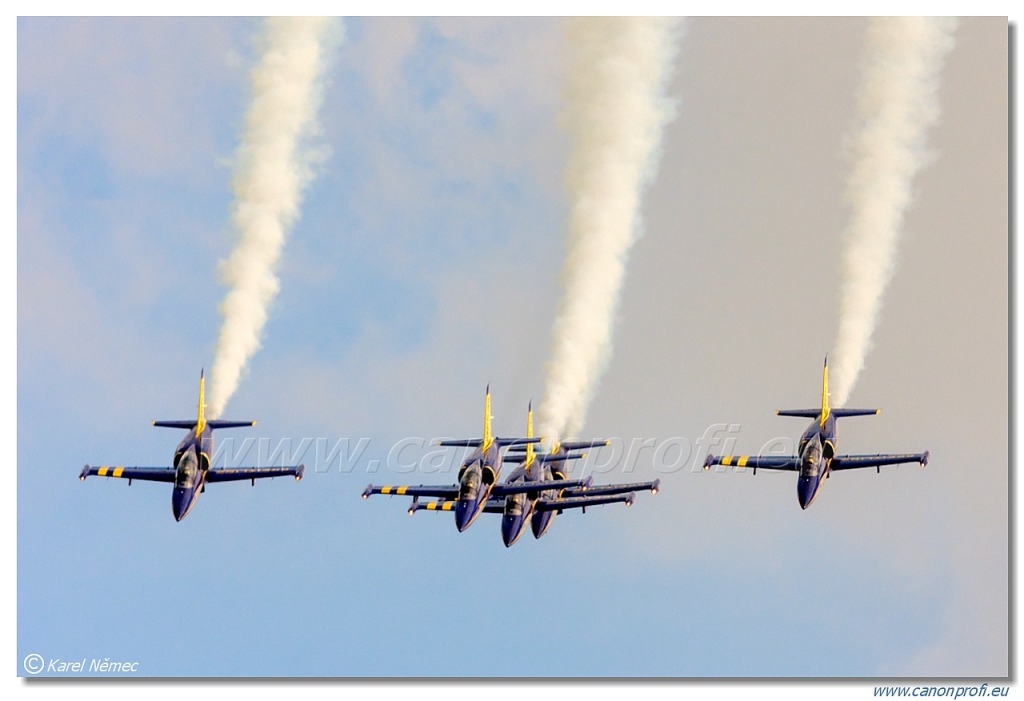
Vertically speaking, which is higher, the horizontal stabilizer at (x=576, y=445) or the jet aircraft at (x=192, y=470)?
the horizontal stabilizer at (x=576, y=445)

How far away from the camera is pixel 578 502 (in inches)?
3853

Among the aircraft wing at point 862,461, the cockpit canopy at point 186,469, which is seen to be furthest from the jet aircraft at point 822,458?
the cockpit canopy at point 186,469

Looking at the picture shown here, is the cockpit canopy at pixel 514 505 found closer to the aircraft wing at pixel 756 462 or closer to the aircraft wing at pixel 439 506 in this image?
the aircraft wing at pixel 439 506

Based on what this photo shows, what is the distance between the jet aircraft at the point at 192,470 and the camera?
3538 inches

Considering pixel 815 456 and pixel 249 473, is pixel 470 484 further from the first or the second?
pixel 815 456

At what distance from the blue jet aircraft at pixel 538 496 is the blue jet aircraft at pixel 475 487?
0.36 metres

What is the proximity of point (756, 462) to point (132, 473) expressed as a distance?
23.2 m

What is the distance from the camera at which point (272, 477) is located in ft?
303

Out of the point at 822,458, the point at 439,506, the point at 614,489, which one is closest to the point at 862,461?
the point at 822,458

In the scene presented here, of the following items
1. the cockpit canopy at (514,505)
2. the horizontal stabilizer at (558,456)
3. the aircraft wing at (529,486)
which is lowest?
the aircraft wing at (529,486)

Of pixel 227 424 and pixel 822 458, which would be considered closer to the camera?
pixel 227 424

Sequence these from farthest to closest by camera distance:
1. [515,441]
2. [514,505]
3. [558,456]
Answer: [558,456] < [514,505] < [515,441]

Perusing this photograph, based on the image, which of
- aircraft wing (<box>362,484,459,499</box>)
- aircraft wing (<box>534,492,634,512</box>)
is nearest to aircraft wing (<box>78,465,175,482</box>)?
aircraft wing (<box>362,484,459,499</box>)
